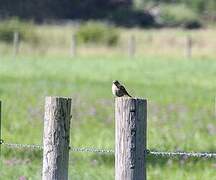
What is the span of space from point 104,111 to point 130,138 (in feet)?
37.7

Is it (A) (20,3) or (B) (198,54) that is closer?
(B) (198,54)

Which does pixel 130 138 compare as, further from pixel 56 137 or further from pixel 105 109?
pixel 105 109

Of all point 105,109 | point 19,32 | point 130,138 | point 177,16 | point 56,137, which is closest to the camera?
→ point 130,138

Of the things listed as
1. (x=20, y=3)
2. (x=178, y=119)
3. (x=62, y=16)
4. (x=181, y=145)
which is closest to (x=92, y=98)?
(x=178, y=119)

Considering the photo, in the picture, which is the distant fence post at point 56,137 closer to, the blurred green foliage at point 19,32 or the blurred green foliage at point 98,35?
the blurred green foliage at point 19,32

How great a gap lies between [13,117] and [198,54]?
33.3 metres

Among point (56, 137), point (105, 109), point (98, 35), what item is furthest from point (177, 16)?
point (56, 137)

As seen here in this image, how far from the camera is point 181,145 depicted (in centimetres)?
1255

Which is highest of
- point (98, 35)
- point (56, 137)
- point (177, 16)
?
point (177, 16)

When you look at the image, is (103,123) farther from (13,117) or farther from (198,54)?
(198,54)

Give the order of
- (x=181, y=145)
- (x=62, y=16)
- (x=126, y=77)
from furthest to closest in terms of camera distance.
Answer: (x=62, y=16), (x=126, y=77), (x=181, y=145)

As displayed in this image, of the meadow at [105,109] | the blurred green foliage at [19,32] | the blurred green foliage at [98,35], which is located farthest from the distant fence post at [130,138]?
the blurred green foliage at [98,35]

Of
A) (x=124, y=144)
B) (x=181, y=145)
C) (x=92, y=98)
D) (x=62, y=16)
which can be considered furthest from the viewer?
(x=62, y=16)

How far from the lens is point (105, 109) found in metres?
17.7
